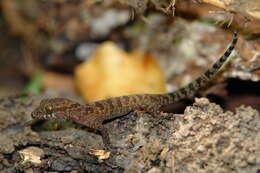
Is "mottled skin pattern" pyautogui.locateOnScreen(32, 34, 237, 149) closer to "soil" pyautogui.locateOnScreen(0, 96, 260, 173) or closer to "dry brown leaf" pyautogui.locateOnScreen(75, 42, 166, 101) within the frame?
"soil" pyautogui.locateOnScreen(0, 96, 260, 173)

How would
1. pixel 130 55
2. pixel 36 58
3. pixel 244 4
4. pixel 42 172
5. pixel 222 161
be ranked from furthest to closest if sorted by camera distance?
pixel 36 58
pixel 130 55
pixel 244 4
pixel 42 172
pixel 222 161

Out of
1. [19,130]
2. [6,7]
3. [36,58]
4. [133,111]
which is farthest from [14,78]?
[133,111]

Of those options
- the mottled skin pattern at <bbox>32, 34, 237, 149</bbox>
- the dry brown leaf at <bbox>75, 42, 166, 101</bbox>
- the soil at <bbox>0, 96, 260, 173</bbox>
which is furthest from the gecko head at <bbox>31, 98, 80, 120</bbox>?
the dry brown leaf at <bbox>75, 42, 166, 101</bbox>

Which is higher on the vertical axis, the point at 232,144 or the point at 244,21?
the point at 244,21

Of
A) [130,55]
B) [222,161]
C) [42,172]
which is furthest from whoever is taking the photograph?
[130,55]

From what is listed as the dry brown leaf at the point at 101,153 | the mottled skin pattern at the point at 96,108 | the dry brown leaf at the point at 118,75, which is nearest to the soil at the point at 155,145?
the dry brown leaf at the point at 101,153

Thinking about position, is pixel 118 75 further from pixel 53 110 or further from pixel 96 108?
pixel 53 110

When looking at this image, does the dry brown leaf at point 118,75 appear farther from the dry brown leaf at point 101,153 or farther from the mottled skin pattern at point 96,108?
the dry brown leaf at point 101,153

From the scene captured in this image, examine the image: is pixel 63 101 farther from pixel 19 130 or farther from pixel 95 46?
pixel 95 46

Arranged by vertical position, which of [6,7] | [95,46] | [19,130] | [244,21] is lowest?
[19,130]

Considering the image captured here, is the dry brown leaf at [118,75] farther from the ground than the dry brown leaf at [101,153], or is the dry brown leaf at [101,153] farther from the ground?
the dry brown leaf at [118,75]
